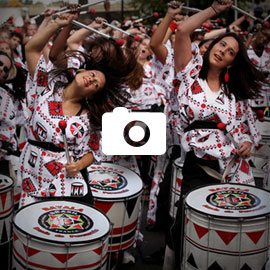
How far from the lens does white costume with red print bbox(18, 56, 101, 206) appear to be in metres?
1.67

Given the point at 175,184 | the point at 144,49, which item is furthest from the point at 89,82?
the point at 144,49

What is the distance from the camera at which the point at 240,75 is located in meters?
1.94

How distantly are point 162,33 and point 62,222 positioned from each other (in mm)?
898

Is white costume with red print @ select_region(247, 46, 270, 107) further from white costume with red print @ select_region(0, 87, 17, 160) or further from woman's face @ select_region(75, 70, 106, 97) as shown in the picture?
white costume with red print @ select_region(0, 87, 17, 160)

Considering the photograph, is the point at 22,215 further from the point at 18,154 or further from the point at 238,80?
the point at 238,80

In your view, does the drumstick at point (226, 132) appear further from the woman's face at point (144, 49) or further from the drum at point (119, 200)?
the woman's face at point (144, 49)

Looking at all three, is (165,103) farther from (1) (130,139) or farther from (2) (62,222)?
(2) (62,222)

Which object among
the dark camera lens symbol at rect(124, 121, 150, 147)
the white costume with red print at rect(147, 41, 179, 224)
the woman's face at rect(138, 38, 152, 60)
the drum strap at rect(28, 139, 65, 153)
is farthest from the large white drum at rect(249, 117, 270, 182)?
the drum strap at rect(28, 139, 65, 153)

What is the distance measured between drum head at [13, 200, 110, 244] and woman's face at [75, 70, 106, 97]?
1.22 ft

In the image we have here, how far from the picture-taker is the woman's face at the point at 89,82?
169cm

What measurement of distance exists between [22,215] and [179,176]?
939 mm

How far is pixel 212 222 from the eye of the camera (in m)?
1.58

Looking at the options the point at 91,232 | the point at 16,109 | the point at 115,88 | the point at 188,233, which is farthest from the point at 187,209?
the point at 16,109

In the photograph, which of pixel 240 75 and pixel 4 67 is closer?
pixel 4 67
